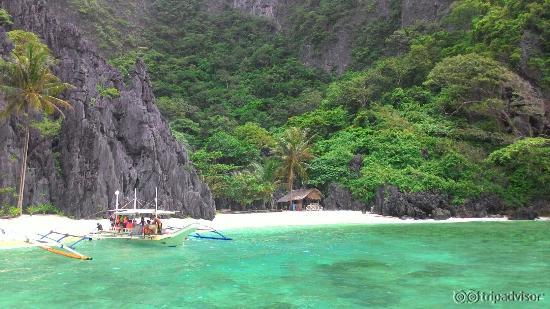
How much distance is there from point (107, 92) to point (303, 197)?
21.3 meters

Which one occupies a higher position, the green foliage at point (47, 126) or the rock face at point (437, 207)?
the green foliage at point (47, 126)

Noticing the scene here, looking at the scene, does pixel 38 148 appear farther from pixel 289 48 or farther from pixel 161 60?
pixel 289 48

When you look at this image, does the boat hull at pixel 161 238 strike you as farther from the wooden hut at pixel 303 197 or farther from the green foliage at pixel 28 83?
the wooden hut at pixel 303 197

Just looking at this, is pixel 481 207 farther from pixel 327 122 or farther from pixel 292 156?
pixel 327 122

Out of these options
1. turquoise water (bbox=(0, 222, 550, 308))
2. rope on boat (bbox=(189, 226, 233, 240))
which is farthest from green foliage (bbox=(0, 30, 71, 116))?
rope on boat (bbox=(189, 226, 233, 240))

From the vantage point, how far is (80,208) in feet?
107

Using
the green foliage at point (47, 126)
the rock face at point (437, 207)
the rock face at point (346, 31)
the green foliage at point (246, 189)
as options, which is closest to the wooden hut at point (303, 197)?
the green foliage at point (246, 189)

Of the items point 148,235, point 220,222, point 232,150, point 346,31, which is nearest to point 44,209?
point 220,222

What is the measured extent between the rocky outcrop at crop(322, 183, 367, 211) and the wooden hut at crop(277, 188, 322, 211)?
4.22 ft

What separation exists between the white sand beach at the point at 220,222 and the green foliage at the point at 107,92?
37.7ft

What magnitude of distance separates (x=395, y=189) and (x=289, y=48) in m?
56.8

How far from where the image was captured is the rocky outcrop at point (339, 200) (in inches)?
1774

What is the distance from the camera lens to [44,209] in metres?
32.1

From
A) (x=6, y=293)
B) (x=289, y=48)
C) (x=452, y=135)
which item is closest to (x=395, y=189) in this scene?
(x=452, y=135)
